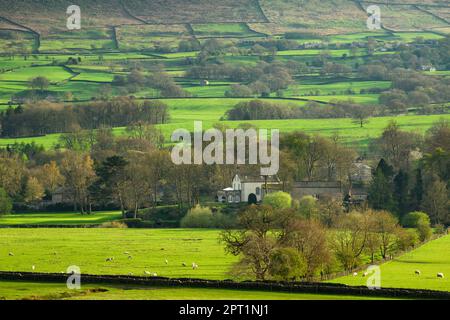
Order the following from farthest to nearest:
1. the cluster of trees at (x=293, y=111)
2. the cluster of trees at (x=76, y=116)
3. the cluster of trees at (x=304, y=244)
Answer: the cluster of trees at (x=293, y=111), the cluster of trees at (x=76, y=116), the cluster of trees at (x=304, y=244)

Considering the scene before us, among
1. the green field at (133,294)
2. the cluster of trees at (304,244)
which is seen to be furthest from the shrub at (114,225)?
the green field at (133,294)

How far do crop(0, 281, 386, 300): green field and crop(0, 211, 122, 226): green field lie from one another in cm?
4238

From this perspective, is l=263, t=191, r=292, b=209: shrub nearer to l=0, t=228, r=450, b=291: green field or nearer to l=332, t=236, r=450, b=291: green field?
l=0, t=228, r=450, b=291: green field

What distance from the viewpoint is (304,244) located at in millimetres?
67750

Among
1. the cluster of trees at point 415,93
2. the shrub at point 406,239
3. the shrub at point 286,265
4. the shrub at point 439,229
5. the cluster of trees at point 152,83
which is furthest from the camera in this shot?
the cluster of trees at point 152,83

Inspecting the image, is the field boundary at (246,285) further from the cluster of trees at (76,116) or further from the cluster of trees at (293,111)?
the cluster of trees at (293,111)

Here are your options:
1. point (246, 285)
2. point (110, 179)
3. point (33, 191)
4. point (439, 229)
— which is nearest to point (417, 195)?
point (439, 229)

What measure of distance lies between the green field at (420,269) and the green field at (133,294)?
5386 mm

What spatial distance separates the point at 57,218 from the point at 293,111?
211ft

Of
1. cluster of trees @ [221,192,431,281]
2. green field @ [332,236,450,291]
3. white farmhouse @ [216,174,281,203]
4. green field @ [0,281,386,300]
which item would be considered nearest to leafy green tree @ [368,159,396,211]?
white farmhouse @ [216,174,281,203]

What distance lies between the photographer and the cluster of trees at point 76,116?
15975cm

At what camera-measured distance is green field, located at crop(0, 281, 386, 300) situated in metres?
57.1

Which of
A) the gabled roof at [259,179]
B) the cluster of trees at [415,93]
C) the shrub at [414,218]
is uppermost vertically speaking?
the cluster of trees at [415,93]

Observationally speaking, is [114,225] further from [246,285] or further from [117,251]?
[246,285]
